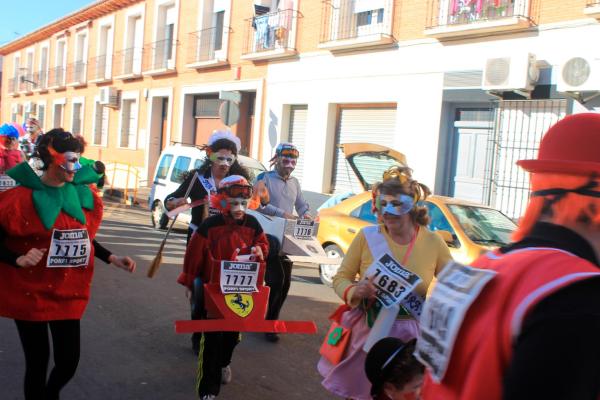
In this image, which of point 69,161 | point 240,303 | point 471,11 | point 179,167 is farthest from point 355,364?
point 471,11

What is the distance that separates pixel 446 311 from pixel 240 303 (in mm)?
2940

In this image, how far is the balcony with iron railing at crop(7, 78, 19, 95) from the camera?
43856 millimetres

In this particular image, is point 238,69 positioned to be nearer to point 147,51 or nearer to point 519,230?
point 147,51

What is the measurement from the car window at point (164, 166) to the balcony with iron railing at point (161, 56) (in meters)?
10.4

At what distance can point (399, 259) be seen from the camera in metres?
3.43

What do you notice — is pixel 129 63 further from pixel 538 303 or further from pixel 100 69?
pixel 538 303

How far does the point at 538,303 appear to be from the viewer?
44.3 inches

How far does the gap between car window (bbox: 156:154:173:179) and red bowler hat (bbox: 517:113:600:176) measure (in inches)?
524

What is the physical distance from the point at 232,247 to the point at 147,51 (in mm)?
23407

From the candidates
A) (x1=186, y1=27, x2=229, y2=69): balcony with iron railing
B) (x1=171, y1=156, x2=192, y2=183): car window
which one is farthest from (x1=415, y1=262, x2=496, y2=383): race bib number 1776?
(x1=186, y1=27, x2=229, y2=69): balcony with iron railing

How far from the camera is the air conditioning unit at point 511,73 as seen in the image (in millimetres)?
11594

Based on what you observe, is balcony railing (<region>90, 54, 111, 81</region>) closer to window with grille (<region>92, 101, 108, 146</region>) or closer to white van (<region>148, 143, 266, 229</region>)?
window with grille (<region>92, 101, 108, 146</region>)

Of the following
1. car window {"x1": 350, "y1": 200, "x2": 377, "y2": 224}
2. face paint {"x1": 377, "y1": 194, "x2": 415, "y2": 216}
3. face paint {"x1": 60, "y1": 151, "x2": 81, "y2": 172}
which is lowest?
car window {"x1": 350, "y1": 200, "x2": 377, "y2": 224}

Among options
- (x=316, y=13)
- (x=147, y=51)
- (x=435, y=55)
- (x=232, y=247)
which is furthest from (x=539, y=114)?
(x=147, y=51)
